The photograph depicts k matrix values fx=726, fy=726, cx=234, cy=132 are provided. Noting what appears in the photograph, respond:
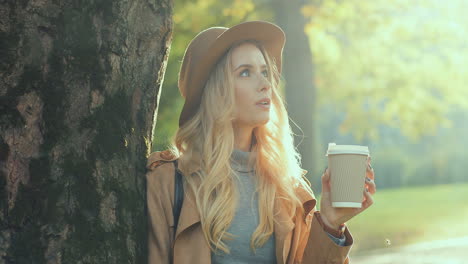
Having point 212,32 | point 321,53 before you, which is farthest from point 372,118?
point 212,32

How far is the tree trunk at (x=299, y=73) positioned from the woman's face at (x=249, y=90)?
7047 millimetres

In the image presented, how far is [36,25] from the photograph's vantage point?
2645 mm

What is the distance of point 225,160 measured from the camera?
3.32 meters

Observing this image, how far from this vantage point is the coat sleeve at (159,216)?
304cm

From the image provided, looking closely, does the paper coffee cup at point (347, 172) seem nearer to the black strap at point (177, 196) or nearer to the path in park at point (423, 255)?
the black strap at point (177, 196)

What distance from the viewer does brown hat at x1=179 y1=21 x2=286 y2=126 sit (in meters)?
3.39

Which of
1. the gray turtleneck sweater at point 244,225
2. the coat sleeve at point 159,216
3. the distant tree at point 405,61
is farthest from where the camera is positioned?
the distant tree at point 405,61

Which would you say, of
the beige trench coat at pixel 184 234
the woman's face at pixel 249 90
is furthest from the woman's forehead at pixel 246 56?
the beige trench coat at pixel 184 234

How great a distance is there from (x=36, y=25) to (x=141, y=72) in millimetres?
518

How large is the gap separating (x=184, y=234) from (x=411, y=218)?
755 inches

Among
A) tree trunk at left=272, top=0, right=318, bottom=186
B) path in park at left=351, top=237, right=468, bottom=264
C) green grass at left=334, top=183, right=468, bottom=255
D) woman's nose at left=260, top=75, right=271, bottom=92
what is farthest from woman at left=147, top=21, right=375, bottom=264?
green grass at left=334, top=183, right=468, bottom=255

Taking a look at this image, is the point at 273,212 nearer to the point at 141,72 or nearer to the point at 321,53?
the point at 141,72

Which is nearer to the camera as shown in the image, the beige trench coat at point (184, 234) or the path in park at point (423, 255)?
the beige trench coat at point (184, 234)

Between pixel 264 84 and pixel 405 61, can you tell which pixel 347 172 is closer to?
pixel 264 84
